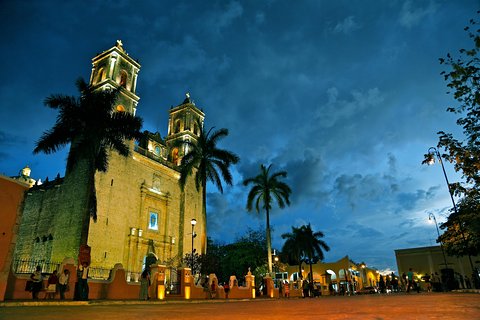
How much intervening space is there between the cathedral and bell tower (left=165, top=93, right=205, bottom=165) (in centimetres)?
229

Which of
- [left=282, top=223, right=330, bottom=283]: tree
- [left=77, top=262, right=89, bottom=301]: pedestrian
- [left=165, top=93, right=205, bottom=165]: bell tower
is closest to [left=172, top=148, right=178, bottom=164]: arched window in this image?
[left=165, top=93, right=205, bottom=165]: bell tower

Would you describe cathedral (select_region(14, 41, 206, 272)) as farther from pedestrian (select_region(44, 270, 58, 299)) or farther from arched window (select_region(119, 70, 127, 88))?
pedestrian (select_region(44, 270, 58, 299))

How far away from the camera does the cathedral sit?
1102 inches

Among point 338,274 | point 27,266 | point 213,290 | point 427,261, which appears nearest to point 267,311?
point 213,290

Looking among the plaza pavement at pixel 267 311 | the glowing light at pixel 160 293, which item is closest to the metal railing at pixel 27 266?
the glowing light at pixel 160 293

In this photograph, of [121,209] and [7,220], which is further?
[121,209]

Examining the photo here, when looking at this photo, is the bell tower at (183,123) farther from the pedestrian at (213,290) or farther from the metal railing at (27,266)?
the pedestrian at (213,290)

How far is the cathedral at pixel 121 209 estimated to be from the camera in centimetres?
2798

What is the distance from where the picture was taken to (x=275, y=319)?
4.46 metres

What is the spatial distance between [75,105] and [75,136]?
5.74 feet

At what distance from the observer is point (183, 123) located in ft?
149

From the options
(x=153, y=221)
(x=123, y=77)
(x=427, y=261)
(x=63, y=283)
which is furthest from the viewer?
(x=427, y=261)

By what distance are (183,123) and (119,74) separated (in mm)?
11823

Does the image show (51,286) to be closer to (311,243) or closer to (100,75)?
(100,75)
